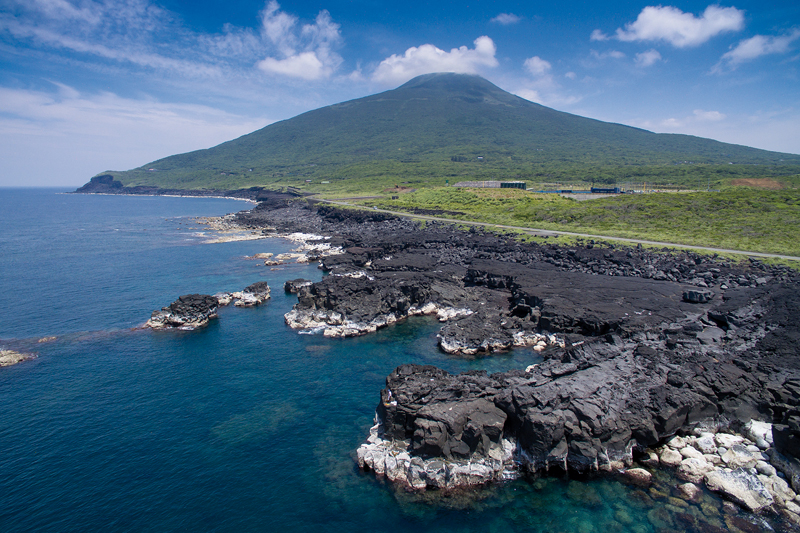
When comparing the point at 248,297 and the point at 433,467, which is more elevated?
the point at 248,297

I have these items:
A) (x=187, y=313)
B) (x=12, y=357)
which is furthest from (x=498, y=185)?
(x=12, y=357)

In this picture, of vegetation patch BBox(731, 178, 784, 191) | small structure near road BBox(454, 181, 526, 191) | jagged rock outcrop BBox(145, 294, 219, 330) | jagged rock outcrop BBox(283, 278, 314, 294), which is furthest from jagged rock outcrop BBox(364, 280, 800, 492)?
vegetation patch BBox(731, 178, 784, 191)

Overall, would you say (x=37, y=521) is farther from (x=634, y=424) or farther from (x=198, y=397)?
(x=634, y=424)

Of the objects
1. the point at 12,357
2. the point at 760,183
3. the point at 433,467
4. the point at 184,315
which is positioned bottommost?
the point at 433,467

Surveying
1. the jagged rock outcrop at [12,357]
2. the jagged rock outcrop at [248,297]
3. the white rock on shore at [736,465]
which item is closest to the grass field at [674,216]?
the white rock on shore at [736,465]

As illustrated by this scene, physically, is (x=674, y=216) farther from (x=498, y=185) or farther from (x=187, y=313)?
(x=187, y=313)

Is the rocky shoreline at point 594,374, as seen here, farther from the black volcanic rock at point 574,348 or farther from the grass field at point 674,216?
the grass field at point 674,216

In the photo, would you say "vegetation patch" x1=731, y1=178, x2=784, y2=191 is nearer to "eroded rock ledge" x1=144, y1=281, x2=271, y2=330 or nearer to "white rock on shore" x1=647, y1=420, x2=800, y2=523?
"white rock on shore" x1=647, y1=420, x2=800, y2=523
